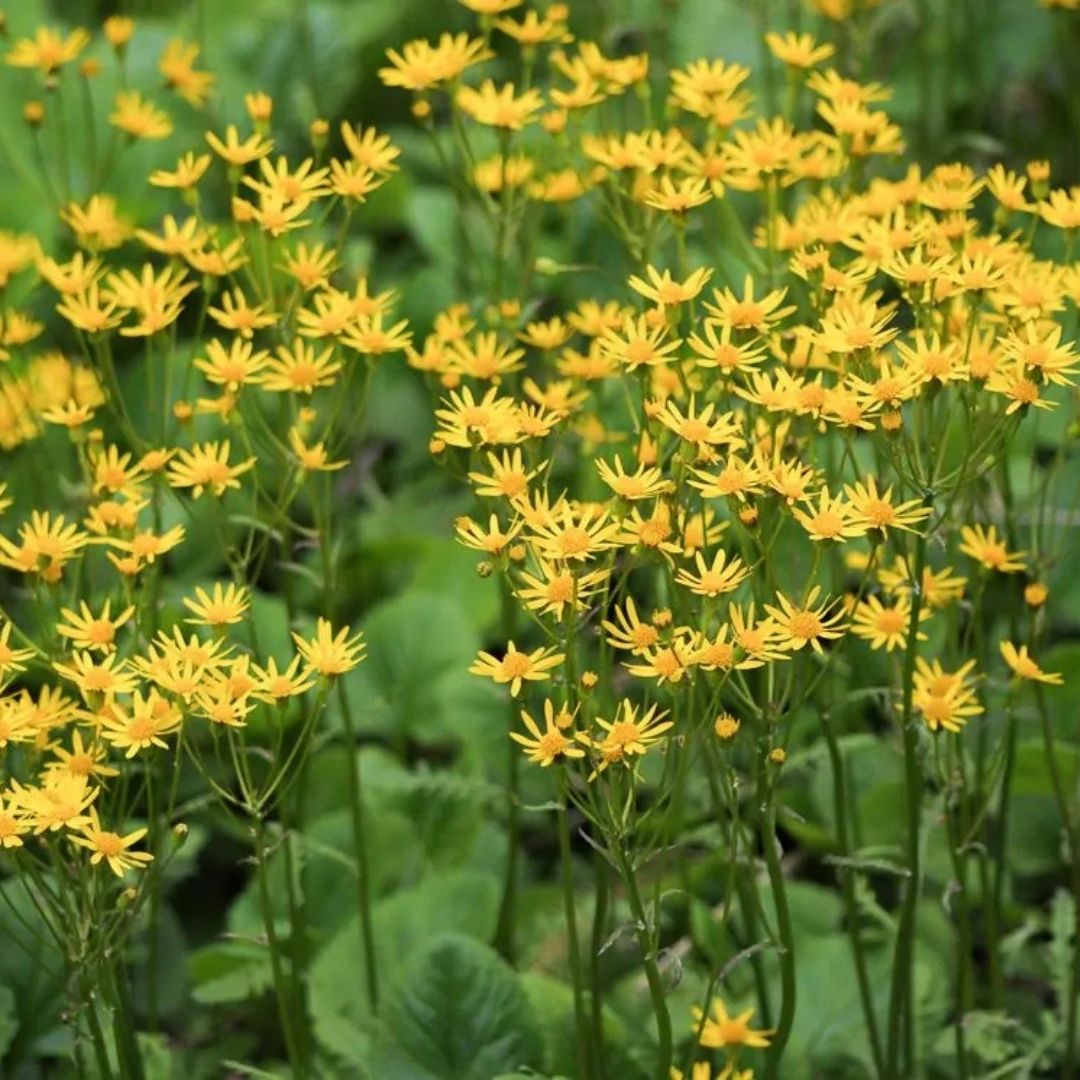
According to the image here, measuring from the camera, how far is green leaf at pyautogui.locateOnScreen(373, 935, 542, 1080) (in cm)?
307

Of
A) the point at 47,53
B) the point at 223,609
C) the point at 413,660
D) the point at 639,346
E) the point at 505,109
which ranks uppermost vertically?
the point at 47,53

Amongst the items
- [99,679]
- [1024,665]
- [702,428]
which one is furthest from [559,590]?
[1024,665]

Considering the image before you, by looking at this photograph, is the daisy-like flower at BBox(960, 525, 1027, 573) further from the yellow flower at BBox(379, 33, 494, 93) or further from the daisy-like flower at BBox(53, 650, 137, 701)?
the daisy-like flower at BBox(53, 650, 137, 701)

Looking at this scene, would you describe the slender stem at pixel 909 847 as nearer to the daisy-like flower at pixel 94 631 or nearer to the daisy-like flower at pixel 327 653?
the daisy-like flower at pixel 327 653

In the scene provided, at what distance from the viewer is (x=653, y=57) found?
5750 mm

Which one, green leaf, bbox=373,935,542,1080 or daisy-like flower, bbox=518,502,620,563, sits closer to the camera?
daisy-like flower, bbox=518,502,620,563

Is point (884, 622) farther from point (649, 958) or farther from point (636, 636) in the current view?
point (649, 958)

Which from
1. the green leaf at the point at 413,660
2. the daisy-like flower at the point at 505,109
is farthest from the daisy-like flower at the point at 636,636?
the green leaf at the point at 413,660

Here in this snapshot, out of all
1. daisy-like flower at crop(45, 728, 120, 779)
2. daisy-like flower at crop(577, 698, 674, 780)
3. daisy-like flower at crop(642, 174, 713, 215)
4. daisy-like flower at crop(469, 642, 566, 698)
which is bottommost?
daisy-like flower at crop(45, 728, 120, 779)

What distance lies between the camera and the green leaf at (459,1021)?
3.07 metres

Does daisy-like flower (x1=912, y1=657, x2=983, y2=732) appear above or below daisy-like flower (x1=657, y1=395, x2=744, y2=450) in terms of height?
below

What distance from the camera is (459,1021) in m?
3.07

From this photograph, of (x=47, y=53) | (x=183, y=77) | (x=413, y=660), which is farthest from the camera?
(x=413, y=660)

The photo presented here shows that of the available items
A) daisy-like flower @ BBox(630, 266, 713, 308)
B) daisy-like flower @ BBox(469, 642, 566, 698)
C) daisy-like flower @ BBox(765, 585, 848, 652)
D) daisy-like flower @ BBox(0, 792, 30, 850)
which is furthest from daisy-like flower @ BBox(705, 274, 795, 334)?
daisy-like flower @ BBox(0, 792, 30, 850)
